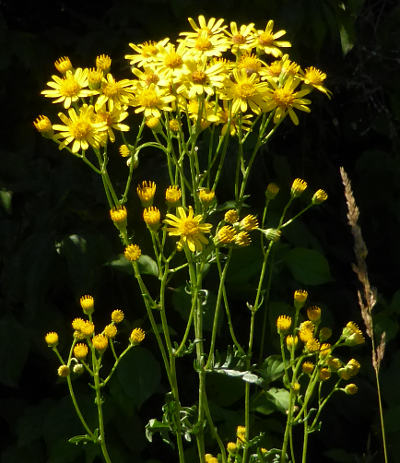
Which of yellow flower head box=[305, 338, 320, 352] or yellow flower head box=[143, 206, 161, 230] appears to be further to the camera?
yellow flower head box=[305, 338, 320, 352]

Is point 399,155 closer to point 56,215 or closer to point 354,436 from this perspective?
point 354,436

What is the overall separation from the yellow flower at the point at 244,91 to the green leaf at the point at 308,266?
0.92m

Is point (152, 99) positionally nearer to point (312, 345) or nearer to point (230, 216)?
point (230, 216)

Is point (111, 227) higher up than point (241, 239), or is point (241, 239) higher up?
point (111, 227)

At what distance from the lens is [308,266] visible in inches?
97.3

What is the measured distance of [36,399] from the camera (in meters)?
2.59

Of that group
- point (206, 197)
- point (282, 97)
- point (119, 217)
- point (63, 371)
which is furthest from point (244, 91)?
point (63, 371)

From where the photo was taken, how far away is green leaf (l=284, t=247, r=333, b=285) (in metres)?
2.45

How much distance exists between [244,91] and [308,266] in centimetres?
97

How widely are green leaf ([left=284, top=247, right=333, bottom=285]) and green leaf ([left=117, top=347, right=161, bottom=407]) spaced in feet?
1.67

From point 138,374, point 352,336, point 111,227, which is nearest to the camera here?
point 352,336

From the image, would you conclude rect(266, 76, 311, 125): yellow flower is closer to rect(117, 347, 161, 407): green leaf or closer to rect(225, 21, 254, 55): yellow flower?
rect(225, 21, 254, 55): yellow flower

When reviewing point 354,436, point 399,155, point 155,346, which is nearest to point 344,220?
point 399,155

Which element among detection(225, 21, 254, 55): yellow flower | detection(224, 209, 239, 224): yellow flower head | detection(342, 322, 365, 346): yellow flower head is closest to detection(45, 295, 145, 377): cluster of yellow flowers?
detection(224, 209, 239, 224): yellow flower head
